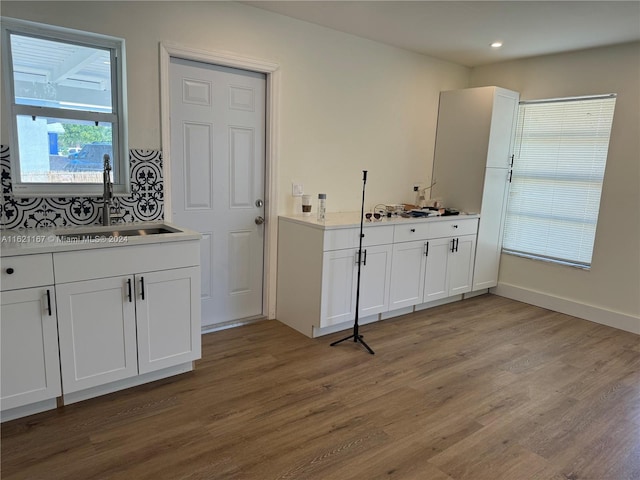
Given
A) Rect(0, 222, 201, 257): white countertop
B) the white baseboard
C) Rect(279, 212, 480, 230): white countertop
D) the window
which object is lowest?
the white baseboard

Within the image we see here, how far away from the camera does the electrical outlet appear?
12.3 feet

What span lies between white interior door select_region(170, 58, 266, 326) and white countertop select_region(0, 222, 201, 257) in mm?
496

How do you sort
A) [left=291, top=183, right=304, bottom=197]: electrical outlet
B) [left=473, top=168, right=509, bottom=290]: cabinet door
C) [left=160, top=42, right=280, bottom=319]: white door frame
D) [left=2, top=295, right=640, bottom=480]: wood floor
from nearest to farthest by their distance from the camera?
[left=2, top=295, right=640, bottom=480]: wood floor
[left=160, top=42, right=280, bottom=319]: white door frame
[left=291, top=183, right=304, bottom=197]: electrical outlet
[left=473, top=168, right=509, bottom=290]: cabinet door

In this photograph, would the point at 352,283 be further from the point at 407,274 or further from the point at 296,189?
the point at 296,189

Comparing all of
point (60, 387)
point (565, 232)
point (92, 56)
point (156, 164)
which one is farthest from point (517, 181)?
point (60, 387)

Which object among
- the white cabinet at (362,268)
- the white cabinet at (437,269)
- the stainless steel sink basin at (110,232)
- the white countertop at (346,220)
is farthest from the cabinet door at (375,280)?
the stainless steel sink basin at (110,232)

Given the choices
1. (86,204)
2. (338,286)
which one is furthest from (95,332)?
(338,286)

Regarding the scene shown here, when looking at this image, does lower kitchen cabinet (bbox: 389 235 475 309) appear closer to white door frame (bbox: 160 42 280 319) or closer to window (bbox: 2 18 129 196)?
white door frame (bbox: 160 42 280 319)

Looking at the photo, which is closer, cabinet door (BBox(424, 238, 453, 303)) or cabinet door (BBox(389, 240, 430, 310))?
cabinet door (BBox(389, 240, 430, 310))

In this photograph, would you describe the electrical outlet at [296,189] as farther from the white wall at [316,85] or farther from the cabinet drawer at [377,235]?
the cabinet drawer at [377,235]

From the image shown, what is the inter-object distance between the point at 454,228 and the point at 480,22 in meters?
1.83

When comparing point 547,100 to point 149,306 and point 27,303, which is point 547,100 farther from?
point 27,303

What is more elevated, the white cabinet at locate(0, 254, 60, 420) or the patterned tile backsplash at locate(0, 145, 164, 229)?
the patterned tile backsplash at locate(0, 145, 164, 229)

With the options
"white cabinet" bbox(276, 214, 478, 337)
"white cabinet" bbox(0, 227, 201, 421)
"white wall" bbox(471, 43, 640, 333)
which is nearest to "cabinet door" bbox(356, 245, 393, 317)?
"white cabinet" bbox(276, 214, 478, 337)
